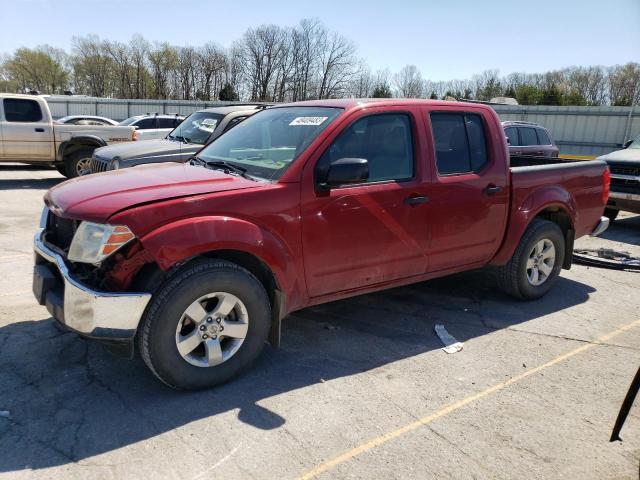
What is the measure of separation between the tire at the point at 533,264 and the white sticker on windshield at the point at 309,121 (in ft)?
8.27

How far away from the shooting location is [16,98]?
39.9 feet

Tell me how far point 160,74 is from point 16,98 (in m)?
64.5

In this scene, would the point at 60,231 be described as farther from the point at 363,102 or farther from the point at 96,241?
the point at 363,102

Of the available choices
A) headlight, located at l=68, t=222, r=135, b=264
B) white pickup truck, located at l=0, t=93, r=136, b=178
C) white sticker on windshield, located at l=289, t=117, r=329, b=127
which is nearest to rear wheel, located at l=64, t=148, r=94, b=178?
white pickup truck, located at l=0, t=93, r=136, b=178

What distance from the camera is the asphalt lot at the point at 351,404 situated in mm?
2753

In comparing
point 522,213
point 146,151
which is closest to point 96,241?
point 522,213

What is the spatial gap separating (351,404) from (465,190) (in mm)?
2182

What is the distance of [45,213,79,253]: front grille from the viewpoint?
3.53 metres

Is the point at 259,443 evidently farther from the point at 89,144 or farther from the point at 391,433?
the point at 89,144

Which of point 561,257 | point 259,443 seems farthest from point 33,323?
point 561,257

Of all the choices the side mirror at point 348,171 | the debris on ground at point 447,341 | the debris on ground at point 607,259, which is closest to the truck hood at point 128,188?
the side mirror at point 348,171

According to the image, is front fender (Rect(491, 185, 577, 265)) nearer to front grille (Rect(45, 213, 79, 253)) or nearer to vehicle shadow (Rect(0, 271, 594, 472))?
vehicle shadow (Rect(0, 271, 594, 472))

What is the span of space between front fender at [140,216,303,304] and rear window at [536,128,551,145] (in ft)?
37.0

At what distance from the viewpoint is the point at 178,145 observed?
830cm
